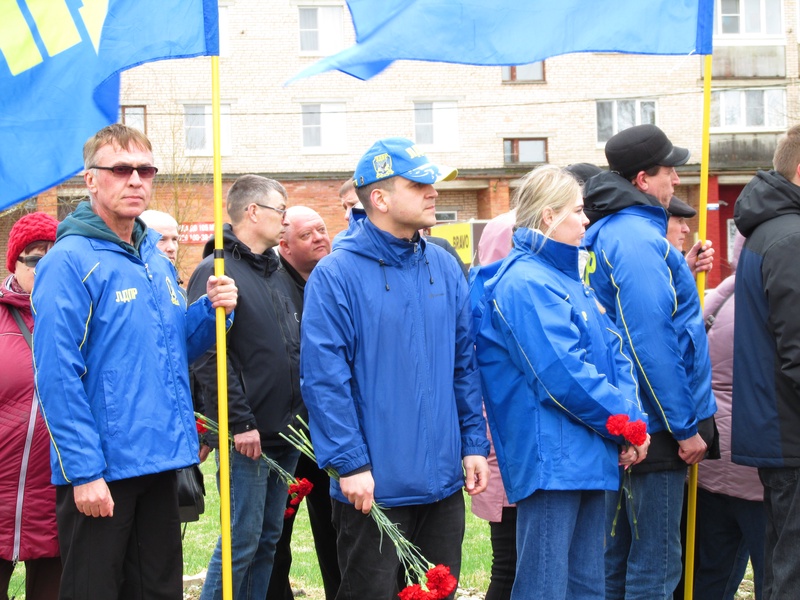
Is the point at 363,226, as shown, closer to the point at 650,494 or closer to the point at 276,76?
the point at 650,494

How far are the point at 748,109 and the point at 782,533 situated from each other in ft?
106

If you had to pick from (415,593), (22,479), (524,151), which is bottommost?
(415,593)

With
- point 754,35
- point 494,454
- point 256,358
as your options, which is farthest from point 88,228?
point 754,35

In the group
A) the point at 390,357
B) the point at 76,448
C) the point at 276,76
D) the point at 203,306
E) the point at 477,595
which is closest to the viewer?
the point at 76,448

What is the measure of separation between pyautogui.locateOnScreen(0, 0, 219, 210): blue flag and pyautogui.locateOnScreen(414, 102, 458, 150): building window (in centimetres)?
2879

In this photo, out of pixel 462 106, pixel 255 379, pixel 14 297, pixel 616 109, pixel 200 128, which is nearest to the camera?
pixel 14 297

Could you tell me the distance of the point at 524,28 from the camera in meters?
4.93

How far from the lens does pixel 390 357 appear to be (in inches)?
157

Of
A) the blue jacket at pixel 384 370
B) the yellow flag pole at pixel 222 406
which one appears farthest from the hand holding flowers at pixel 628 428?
the yellow flag pole at pixel 222 406

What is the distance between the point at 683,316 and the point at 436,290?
1322 millimetres

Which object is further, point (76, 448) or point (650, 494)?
point (650, 494)

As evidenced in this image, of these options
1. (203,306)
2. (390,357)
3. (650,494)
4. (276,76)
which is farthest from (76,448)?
(276,76)

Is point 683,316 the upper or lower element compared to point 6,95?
lower

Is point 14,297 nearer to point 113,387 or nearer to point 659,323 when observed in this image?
point 113,387
